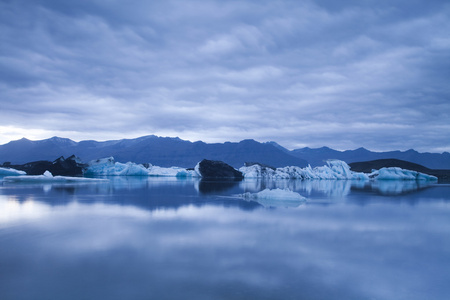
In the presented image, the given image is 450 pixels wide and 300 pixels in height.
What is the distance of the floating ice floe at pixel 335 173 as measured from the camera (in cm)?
5209

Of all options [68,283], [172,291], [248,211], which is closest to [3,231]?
[68,283]

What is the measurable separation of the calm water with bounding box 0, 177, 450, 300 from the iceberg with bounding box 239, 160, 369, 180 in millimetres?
45219

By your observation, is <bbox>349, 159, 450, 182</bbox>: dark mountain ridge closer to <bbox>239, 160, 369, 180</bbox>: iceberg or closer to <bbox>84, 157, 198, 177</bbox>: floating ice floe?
<bbox>239, 160, 369, 180</bbox>: iceberg

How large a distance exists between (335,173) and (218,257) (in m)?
51.9

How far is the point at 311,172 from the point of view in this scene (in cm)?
5647

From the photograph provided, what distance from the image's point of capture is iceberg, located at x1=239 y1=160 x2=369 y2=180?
54.5 meters

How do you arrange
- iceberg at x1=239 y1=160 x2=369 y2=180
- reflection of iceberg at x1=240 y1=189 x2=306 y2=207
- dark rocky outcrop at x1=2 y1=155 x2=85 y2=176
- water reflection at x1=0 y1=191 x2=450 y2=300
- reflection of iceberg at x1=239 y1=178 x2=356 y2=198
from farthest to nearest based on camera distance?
iceberg at x1=239 y1=160 x2=369 y2=180 → dark rocky outcrop at x1=2 y1=155 x2=85 y2=176 → reflection of iceberg at x1=239 y1=178 x2=356 y2=198 → reflection of iceberg at x1=240 y1=189 x2=306 y2=207 → water reflection at x1=0 y1=191 x2=450 y2=300

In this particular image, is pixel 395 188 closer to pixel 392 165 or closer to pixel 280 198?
pixel 280 198

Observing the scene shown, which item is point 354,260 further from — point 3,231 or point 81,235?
point 3,231

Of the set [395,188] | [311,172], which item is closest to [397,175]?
[311,172]

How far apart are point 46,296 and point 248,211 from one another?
895cm

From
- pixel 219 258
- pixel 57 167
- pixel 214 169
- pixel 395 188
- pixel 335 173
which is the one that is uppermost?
pixel 57 167

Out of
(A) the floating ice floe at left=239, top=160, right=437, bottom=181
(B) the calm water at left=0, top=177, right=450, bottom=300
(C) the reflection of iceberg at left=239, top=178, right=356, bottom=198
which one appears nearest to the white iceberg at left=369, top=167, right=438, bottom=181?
(A) the floating ice floe at left=239, top=160, right=437, bottom=181

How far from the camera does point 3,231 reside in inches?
316
